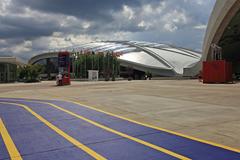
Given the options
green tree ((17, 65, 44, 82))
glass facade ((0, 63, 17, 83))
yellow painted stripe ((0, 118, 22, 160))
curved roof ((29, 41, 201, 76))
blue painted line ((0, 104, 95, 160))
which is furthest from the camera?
curved roof ((29, 41, 201, 76))

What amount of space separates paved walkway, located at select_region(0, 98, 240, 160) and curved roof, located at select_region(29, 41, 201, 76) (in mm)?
85301

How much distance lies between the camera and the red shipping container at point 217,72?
37.5 m

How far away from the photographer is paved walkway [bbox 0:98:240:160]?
5.97 m

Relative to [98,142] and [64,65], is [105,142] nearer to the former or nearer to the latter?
[98,142]

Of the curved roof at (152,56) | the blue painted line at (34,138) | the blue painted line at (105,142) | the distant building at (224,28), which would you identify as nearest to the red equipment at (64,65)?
the distant building at (224,28)

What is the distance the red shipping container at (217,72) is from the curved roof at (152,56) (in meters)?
54.1

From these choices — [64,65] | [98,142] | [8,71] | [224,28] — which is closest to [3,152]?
[98,142]

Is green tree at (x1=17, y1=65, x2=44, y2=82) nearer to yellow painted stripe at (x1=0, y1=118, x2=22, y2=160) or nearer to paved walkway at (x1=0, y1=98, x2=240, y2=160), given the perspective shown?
paved walkway at (x1=0, y1=98, x2=240, y2=160)

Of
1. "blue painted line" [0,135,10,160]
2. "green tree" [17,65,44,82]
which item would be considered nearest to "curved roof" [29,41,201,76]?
"green tree" [17,65,44,82]

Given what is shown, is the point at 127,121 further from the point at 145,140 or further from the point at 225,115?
the point at 225,115

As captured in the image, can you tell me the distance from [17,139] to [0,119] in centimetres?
365

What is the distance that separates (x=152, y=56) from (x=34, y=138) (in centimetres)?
9677

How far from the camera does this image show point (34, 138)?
7.61 metres

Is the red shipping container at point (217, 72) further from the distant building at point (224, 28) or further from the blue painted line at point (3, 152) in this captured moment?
the blue painted line at point (3, 152)
